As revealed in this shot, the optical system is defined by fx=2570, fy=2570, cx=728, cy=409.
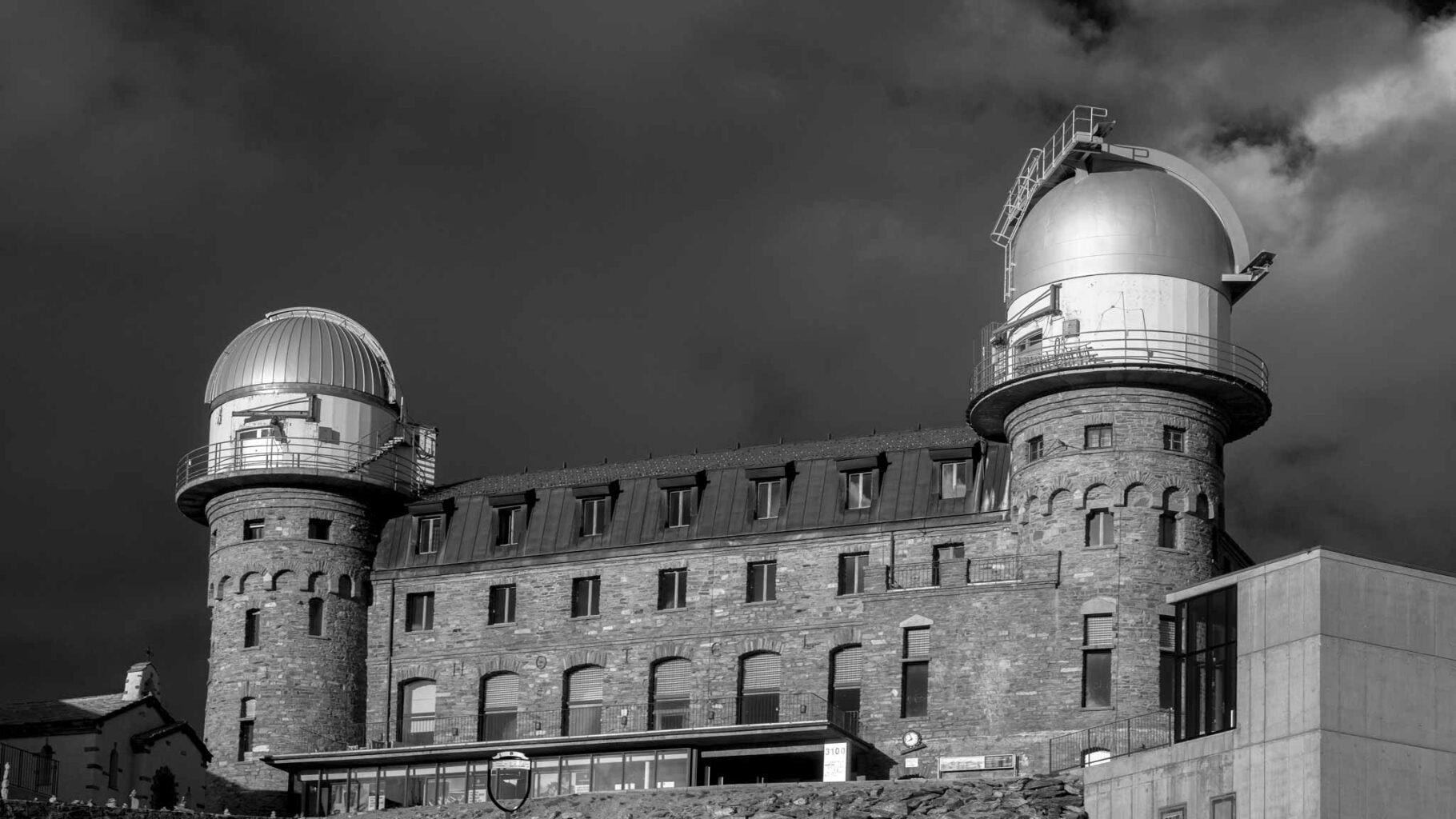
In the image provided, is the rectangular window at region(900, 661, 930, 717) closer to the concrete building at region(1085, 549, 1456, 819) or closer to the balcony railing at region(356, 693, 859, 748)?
the balcony railing at region(356, 693, 859, 748)

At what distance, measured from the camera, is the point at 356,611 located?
3236 inches

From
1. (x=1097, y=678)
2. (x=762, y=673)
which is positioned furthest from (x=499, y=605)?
(x=1097, y=678)

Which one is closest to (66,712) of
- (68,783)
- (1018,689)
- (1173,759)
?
(68,783)

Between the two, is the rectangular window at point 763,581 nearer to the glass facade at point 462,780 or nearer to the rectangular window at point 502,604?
the glass facade at point 462,780

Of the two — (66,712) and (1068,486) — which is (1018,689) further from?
(66,712)

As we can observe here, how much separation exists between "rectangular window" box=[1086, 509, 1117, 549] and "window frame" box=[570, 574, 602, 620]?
53.3ft

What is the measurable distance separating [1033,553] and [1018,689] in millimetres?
4090

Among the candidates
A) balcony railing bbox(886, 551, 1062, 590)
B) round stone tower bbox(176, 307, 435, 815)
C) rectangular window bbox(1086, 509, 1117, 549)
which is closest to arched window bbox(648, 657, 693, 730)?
balcony railing bbox(886, 551, 1062, 590)

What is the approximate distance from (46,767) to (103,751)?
74.2 inches

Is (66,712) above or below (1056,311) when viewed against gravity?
below

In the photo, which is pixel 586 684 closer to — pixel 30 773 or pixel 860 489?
pixel 860 489

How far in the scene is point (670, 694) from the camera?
7738 centimetres

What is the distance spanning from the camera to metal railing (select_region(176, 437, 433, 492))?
8206cm

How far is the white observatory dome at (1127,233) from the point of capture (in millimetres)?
72125
